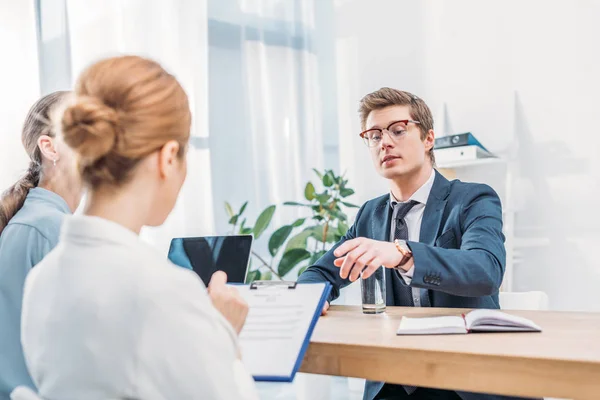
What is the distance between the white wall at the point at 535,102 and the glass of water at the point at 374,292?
1.77 m

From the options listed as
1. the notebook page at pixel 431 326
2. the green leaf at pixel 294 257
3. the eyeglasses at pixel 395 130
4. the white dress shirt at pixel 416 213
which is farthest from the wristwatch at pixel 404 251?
the green leaf at pixel 294 257

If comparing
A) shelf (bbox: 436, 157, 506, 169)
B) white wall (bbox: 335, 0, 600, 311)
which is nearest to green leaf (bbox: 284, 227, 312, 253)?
shelf (bbox: 436, 157, 506, 169)

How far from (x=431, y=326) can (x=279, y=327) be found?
0.29 meters

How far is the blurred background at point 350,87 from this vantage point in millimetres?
2594

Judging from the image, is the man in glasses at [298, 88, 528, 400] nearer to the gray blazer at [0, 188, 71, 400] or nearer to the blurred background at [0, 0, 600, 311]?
the gray blazer at [0, 188, 71, 400]

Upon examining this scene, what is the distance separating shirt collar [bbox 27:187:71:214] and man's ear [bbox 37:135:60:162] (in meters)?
0.08

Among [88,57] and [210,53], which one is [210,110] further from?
[88,57]

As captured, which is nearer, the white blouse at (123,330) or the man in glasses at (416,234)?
the white blouse at (123,330)

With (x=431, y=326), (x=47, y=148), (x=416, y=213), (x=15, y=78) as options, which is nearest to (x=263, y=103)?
(x=15, y=78)

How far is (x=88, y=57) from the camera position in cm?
258

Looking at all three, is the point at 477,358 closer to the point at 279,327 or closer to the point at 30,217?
the point at 279,327

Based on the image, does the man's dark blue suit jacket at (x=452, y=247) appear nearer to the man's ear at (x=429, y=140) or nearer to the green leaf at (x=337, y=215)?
the man's ear at (x=429, y=140)

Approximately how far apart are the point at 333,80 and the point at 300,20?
41cm

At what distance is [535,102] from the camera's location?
2.89 metres
